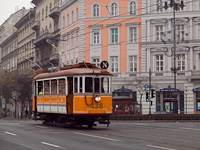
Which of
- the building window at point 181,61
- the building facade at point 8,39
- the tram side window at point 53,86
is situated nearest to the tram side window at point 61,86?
the tram side window at point 53,86

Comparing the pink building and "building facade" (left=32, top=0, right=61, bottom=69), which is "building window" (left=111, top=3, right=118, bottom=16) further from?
"building facade" (left=32, top=0, right=61, bottom=69)

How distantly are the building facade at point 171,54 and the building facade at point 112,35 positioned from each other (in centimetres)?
141

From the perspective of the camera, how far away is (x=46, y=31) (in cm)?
7131

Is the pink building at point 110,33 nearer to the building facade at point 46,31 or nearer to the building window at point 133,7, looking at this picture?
the building window at point 133,7

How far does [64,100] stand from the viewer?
23.7 m

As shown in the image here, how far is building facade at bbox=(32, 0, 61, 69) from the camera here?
66.6 m

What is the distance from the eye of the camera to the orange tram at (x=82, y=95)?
75.3 feet

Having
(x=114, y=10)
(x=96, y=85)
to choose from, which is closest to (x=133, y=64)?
(x=114, y=10)

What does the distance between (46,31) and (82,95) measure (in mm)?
49460

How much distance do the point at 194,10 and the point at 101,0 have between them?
11697 mm

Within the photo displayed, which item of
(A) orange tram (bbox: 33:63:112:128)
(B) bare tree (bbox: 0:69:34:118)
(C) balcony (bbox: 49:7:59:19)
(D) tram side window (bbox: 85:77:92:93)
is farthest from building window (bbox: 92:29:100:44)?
(D) tram side window (bbox: 85:77:92:93)

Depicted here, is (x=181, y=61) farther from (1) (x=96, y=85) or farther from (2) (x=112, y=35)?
(1) (x=96, y=85)

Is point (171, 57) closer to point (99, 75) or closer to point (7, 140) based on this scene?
point (99, 75)

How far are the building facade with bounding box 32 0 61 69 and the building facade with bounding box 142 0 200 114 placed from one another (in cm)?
1484
